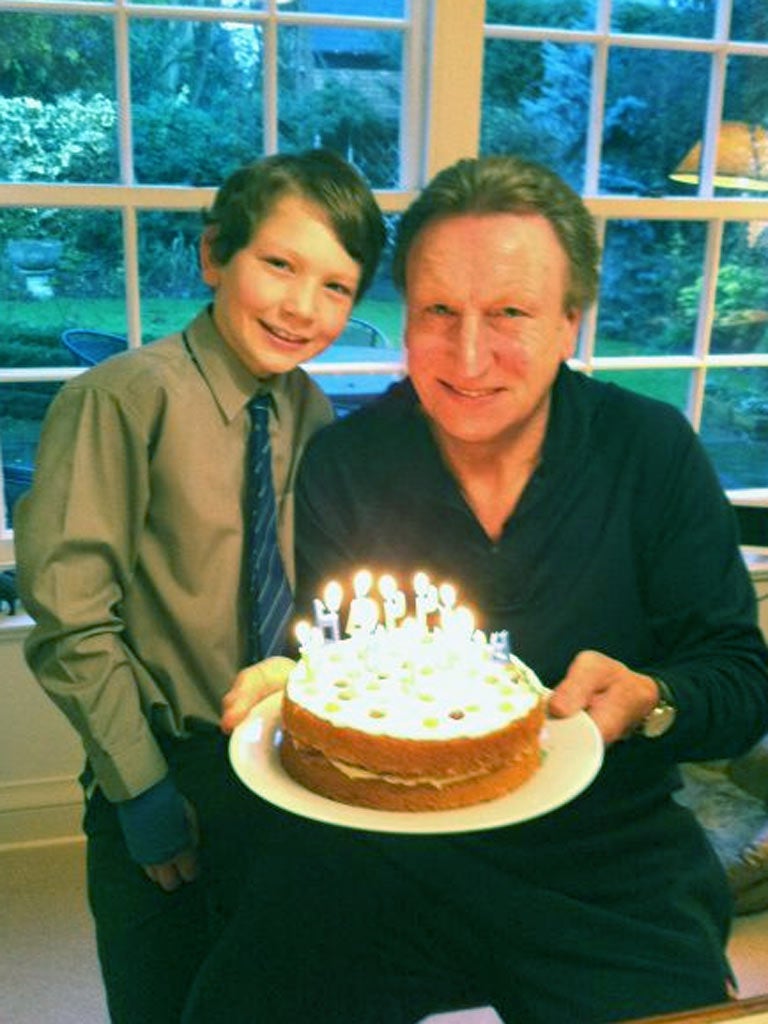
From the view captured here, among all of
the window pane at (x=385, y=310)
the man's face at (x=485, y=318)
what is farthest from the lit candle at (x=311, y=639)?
the window pane at (x=385, y=310)

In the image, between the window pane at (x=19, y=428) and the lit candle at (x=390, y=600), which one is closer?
the lit candle at (x=390, y=600)

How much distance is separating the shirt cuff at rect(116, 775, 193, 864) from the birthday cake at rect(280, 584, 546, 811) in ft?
1.11

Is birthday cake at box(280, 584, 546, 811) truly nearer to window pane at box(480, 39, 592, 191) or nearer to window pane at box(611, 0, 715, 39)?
window pane at box(480, 39, 592, 191)

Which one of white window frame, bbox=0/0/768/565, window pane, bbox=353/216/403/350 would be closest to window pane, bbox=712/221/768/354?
white window frame, bbox=0/0/768/565

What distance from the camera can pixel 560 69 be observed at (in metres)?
2.88

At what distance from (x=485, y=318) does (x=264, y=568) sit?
1.60 feet

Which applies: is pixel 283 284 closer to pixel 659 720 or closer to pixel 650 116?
pixel 659 720

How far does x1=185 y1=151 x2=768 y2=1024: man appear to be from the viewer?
132 centimetres

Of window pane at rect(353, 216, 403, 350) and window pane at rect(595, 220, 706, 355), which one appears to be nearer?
window pane at rect(353, 216, 403, 350)

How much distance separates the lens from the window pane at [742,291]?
3.20 metres

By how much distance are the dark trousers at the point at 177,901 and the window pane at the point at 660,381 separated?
6.61 ft

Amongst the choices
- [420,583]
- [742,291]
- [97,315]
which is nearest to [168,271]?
[97,315]

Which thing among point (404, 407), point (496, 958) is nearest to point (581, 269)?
point (404, 407)

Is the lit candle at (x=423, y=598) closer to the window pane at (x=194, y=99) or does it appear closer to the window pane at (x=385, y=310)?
the window pane at (x=385, y=310)
